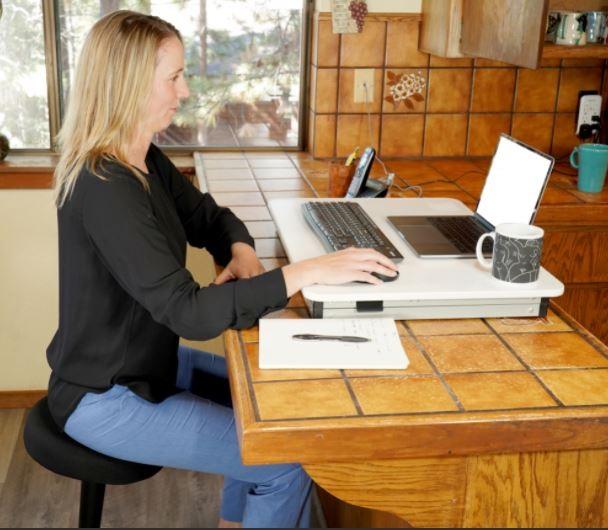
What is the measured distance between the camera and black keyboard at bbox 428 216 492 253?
68.4 inches

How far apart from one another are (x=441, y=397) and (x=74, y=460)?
71cm

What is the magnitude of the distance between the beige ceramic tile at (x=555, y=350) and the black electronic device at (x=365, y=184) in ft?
2.60

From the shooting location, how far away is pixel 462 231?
1.84 metres

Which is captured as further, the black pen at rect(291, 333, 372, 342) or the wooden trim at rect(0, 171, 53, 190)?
the wooden trim at rect(0, 171, 53, 190)

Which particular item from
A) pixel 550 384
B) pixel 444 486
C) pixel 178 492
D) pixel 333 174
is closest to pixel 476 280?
Result: pixel 550 384

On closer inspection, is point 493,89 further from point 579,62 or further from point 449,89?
point 579,62

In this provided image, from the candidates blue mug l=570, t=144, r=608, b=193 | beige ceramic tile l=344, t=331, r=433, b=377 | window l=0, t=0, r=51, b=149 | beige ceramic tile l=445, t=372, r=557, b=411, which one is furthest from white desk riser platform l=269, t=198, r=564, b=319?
window l=0, t=0, r=51, b=149

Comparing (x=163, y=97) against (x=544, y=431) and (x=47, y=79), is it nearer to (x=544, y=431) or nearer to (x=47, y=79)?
(x=544, y=431)

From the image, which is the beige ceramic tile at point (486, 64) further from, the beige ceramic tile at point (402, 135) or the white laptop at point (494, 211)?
the white laptop at point (494, 211)

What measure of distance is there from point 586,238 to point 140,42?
140cm

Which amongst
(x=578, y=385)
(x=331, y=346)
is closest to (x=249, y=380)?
(x=331, y=346)

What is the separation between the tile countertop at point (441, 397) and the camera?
1.19 metres

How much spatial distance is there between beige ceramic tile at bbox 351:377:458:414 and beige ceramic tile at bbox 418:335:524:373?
7 centimetres

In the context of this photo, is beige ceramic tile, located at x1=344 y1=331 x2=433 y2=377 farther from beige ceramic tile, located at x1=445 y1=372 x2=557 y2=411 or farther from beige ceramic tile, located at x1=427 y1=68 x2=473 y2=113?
beige ceramic tile, located at x1=427 y1=68 x2=473 y2=113
